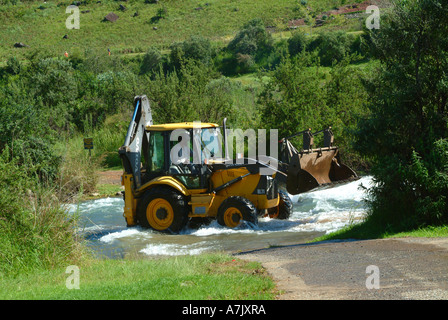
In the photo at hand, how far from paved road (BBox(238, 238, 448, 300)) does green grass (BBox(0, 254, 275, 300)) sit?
0.42 metres

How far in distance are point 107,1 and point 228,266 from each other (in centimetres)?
7999

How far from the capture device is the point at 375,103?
12789mm

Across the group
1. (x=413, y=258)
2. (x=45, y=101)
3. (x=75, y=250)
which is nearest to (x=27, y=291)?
(x=75, y=250)

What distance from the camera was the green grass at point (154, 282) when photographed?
7.31 metres

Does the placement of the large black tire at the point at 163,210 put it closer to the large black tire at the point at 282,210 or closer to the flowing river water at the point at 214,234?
the flowing river water at the point at 214,234

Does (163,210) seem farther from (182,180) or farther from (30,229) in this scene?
(30,229)

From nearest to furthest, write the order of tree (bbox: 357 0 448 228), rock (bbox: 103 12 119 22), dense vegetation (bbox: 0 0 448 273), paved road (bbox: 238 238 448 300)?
paved road (bbox: 238 238 448 300), dense vegetation (bbox: 0 0 448 273), tree (bbox: 357 0 448 228), rock (bbox: 103 12 119 22)

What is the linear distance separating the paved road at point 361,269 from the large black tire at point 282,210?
476 cm

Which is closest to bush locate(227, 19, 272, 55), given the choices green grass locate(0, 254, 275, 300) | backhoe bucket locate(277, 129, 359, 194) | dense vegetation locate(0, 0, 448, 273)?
dense vegetation locate(0, 0, 448, 273)

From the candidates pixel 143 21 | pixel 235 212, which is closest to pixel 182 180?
pixel 235 212

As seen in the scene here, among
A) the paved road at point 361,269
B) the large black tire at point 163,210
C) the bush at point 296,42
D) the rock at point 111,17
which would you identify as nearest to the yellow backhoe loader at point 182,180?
the large black tire at point 163,210

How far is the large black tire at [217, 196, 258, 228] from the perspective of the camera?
14461 mm

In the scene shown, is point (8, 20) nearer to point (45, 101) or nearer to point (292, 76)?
point (45, 101)

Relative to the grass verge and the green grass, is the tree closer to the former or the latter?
the grass verge
